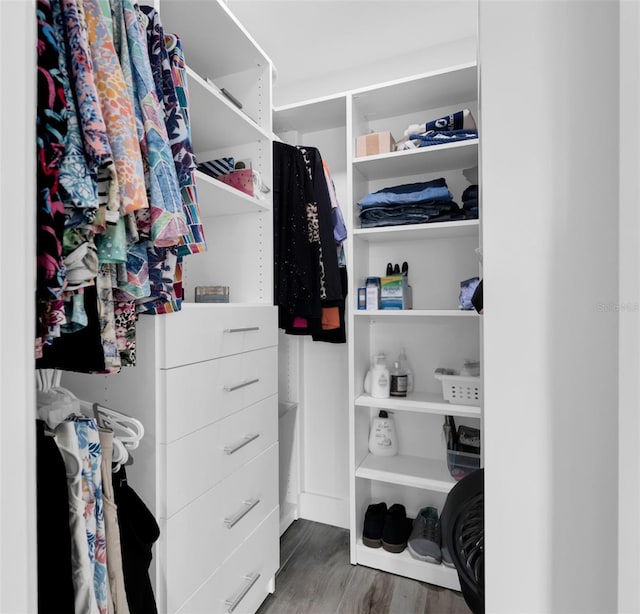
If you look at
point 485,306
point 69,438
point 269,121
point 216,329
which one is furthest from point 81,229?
point 269,121

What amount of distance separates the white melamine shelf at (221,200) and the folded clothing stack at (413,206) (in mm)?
532

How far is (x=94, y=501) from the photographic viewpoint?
29.5 inches

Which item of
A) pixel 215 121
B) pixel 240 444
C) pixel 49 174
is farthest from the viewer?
pixel 215 121

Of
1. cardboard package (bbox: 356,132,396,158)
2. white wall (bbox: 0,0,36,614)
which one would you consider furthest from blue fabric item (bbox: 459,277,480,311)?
white wall (bbox: 0,0,36,614)

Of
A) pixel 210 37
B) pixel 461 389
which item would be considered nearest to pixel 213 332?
pixel 210 37

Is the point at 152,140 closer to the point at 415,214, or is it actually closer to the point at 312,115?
the point at 415,214

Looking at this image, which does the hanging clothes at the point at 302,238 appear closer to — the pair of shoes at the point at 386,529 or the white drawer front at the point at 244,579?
the white drawer front at the point at 244,579

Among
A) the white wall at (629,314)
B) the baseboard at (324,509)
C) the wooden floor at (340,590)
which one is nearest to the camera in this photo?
the white wall at (629,314)

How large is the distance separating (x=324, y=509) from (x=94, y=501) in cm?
160

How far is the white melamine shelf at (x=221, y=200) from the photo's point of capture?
3.90ft

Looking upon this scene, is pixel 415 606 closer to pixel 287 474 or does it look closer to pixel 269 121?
pixel 287 474

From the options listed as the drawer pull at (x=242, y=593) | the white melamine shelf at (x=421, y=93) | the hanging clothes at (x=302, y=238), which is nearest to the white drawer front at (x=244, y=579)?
the drawer pull at (x=242, y=593)

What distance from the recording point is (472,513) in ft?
2.02

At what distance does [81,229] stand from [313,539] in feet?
6.06
